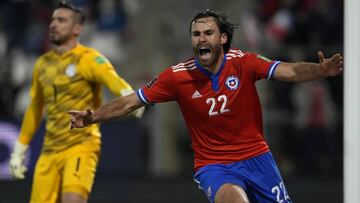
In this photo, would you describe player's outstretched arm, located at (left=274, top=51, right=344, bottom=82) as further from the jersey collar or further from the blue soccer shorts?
the blue soccer shorts

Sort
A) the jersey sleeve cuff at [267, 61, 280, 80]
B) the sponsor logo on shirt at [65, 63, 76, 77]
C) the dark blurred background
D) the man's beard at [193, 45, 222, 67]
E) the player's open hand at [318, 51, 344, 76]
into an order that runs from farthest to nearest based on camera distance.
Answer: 1. the dark blurred background
2. the sponsor logo on shirt at [65, 63, 76, 77]
3. the man's beard at [193, 45, 222, 67]
4. the jersey sleeve cuff at [267, 61, 280, 80]
5. the player's open hand at [318, 51, 344, 76]

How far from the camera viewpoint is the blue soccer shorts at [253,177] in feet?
25.7

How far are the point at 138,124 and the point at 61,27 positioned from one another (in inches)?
343

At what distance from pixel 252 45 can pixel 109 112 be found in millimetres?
10340

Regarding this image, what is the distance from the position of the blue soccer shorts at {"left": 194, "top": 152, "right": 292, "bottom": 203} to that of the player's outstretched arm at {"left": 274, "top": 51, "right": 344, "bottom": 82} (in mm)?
769

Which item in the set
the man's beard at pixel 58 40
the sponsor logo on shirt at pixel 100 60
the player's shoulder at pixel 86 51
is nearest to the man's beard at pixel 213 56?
the sponsor logo on shirt at pixel 100 60

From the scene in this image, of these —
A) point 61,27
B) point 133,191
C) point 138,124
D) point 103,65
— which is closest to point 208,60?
point 103,65

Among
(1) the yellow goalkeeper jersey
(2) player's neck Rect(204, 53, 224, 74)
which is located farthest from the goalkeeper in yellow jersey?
(2) player's neck Rect(204, 53, 224, 74)

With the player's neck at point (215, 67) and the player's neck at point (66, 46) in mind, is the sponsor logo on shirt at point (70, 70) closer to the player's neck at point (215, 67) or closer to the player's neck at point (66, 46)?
the player's neck at point (66, 46)

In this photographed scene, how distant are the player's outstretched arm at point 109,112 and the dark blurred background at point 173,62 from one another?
9.35 metres

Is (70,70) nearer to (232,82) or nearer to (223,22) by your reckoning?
(223,22)

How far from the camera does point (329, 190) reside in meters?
15.4

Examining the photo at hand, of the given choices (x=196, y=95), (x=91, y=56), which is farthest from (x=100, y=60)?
(x=196, y=95)

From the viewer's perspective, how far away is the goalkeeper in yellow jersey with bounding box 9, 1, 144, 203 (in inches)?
360
